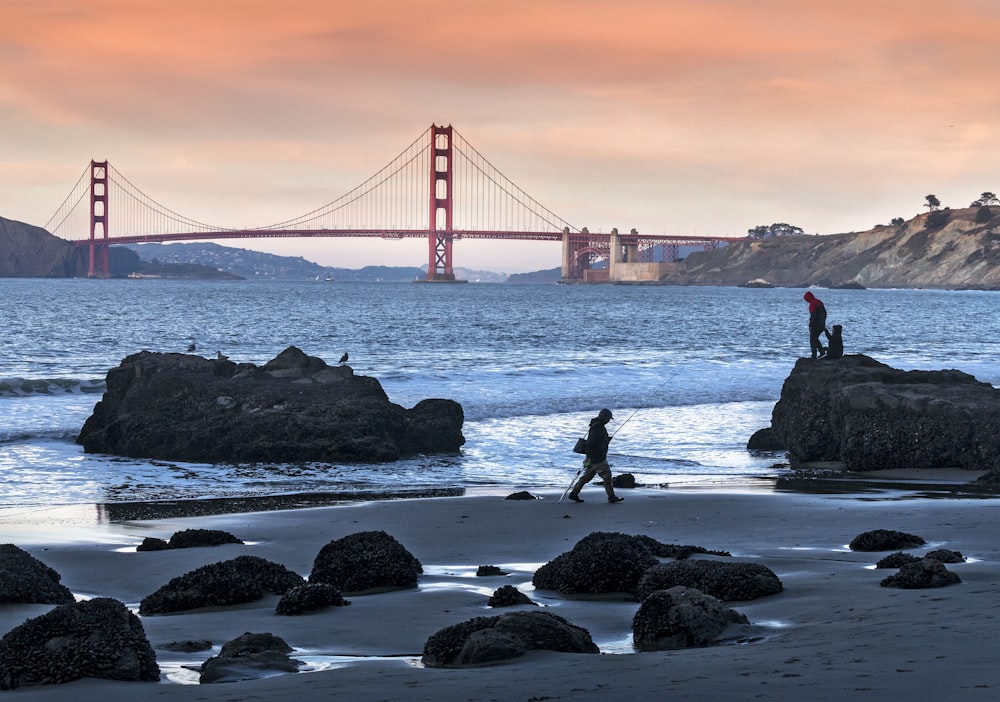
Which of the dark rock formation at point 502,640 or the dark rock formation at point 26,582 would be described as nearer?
the dark rock formation at point 502,640

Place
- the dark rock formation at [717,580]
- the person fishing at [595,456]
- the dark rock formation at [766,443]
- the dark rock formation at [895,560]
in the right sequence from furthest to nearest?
the dark rock formation at [766,443]
the person fishing at [595,456]
the dark rock formation at [895,560]
the dark rock formation at [717,580]

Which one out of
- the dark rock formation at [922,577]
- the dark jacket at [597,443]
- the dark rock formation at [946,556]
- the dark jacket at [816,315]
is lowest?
the dark rock formation at [946,556]

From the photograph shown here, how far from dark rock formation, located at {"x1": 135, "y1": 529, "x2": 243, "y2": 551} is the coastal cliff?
160 metres

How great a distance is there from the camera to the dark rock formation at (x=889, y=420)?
1329cm

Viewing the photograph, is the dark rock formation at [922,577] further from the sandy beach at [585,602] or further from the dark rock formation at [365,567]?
the dark rock formation at [365,567]

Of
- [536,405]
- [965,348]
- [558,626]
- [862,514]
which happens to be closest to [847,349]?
[965,348]

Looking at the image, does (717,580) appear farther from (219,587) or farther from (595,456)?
(595,456)

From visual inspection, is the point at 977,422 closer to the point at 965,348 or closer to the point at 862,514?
the point at 862,514

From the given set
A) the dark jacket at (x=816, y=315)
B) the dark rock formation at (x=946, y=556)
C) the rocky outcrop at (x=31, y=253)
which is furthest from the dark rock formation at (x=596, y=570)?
the rocky outcrop at (x=31, y=253)

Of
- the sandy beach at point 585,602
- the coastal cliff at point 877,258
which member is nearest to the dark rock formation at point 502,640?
the sandy beach at point 585,602

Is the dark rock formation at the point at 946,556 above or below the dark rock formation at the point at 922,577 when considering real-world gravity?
below

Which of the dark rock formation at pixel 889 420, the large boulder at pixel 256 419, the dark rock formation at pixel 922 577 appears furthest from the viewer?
the large boulder at pixel 256 419

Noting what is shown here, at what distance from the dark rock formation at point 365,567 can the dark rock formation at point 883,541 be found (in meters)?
2.98

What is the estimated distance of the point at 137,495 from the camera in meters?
12.2
